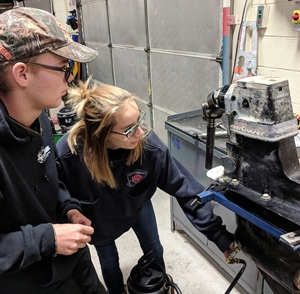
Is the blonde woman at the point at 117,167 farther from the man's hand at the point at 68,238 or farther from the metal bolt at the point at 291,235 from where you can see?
the metal bolt at the point at 291,235

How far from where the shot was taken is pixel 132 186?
4.15ft

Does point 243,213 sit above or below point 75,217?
above

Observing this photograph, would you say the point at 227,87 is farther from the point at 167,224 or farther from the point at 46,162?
the point at 167,224

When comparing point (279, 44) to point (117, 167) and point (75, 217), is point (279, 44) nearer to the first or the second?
point (117, 167)

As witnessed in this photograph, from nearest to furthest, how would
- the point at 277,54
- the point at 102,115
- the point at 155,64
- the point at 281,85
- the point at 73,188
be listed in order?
the point at 281,85 < the point at 102,115 < the point at 73,188 < the point at 277,54 < the point at 155,64

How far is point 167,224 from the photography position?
243 cm

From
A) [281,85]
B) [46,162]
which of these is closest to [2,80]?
[46,162]

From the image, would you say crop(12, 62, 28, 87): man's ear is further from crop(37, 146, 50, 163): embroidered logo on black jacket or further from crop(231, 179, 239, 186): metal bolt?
crop(231, 179, 239, 186): metal bolt

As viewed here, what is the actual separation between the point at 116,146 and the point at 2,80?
0.53 m

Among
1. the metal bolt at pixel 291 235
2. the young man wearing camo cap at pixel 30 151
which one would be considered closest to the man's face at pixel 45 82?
the young man wearing camo cap at pixel 30 151

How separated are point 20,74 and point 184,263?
5.64 ft

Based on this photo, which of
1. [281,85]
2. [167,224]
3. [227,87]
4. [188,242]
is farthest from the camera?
[167,224]

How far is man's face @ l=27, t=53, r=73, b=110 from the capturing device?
82 cm

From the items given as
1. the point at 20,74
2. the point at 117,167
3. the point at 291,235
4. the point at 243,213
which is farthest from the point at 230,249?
the point at 20,74
